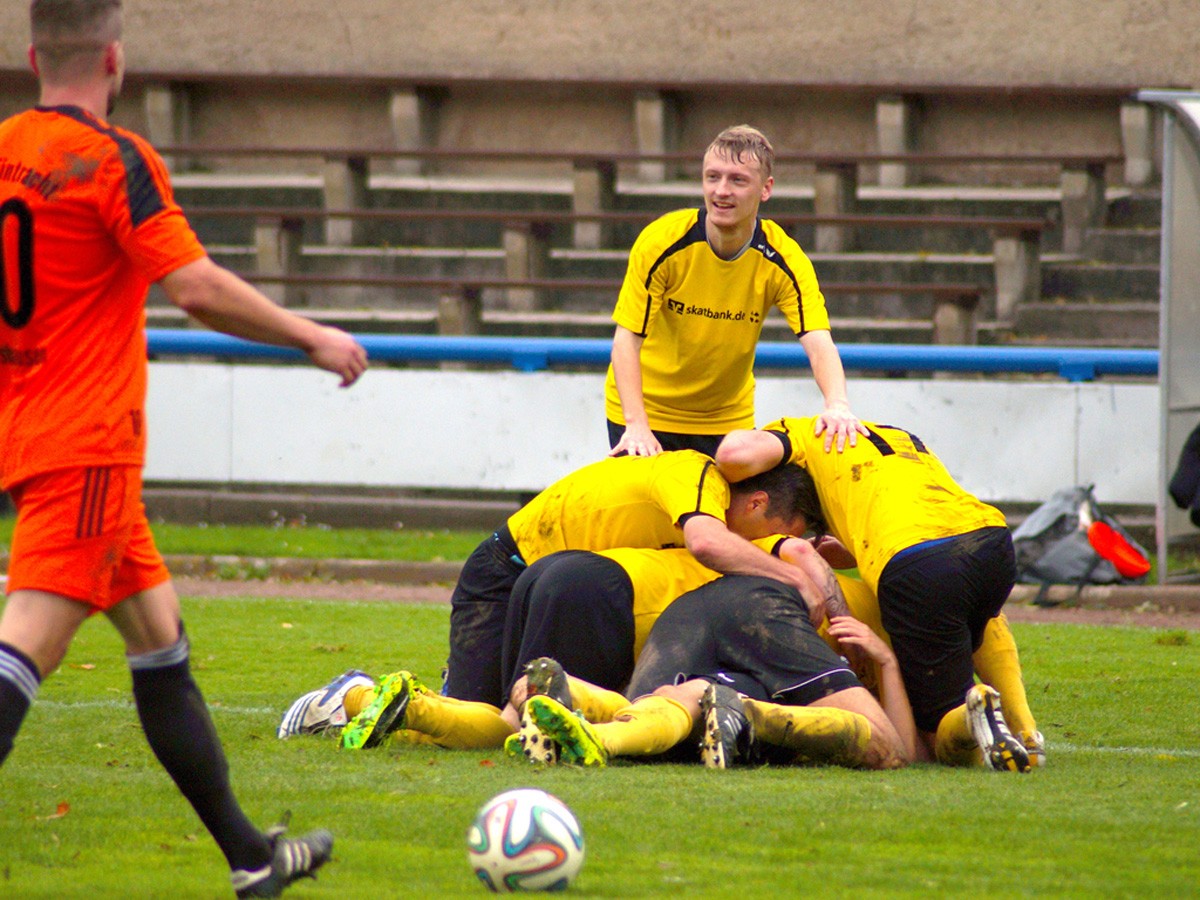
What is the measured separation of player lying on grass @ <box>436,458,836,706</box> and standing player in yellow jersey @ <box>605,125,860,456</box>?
1.44 ft

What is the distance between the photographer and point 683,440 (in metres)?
7.35

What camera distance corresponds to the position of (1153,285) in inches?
600

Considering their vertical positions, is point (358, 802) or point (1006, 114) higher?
point (1006, 114)

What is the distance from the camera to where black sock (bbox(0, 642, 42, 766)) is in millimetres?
3434

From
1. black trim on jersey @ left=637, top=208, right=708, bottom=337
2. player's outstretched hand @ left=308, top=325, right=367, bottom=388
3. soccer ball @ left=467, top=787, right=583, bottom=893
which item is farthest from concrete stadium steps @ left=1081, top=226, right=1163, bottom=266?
player's outstretched hand @ left=308, top=325, right=367, bottom=388

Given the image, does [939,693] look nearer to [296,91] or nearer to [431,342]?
[431,342]

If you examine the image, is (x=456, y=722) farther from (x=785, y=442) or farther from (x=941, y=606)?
(x=941, y=606)

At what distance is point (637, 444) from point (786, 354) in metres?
6.12

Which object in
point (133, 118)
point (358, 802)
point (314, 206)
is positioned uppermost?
point (133, 118)

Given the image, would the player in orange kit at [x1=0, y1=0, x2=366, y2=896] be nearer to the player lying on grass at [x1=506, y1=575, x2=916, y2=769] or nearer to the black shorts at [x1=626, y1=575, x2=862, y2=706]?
the player lying on grass at [x1=506, y1=575, x2=916, y2=769]

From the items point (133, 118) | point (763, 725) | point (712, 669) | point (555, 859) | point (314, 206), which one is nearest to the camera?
point (555, 859)

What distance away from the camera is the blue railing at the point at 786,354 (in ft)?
38.7

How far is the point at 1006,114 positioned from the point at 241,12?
9.16 meters

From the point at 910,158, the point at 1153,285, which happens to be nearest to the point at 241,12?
the point at 910,158
